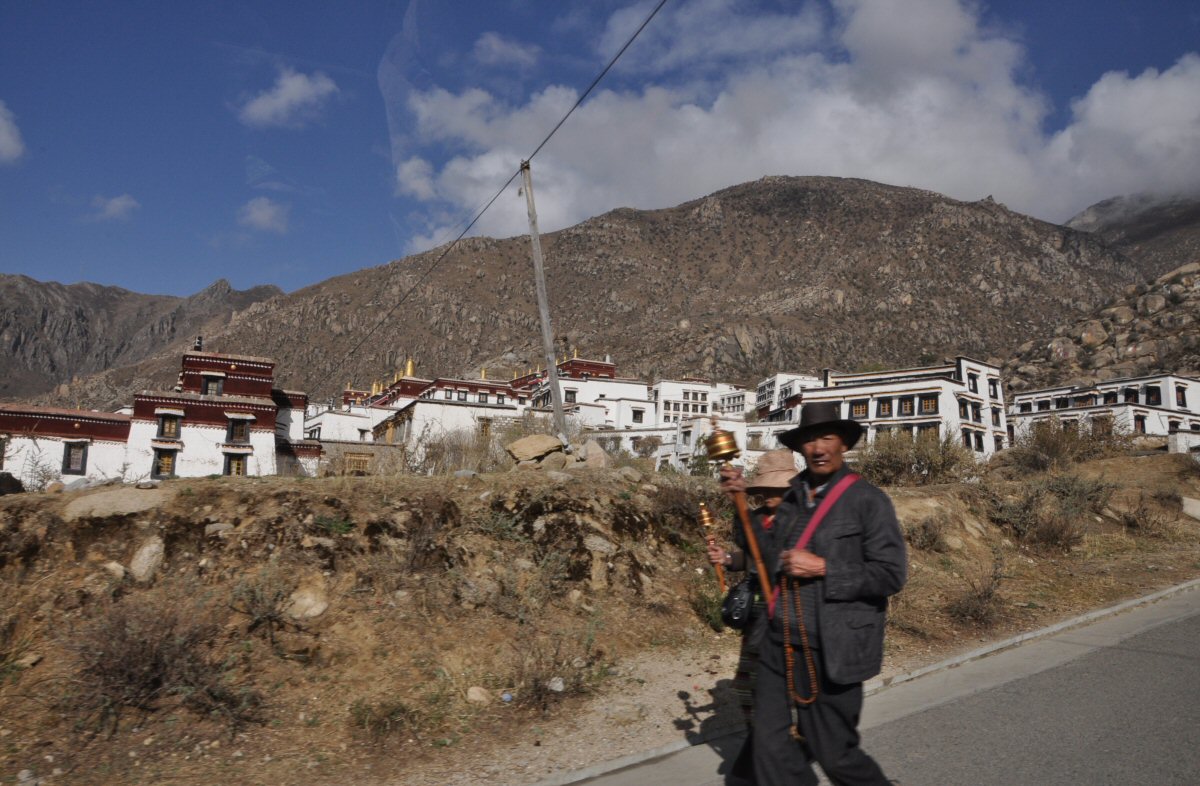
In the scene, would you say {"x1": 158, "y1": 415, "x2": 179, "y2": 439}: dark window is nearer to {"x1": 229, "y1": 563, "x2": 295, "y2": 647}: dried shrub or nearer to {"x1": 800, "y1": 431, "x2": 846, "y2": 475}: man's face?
{"x1": 229, "y1": 563, "x2": 295, "y2": 647}: dried shrub

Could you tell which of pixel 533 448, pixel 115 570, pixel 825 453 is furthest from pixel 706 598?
pixel 115 570

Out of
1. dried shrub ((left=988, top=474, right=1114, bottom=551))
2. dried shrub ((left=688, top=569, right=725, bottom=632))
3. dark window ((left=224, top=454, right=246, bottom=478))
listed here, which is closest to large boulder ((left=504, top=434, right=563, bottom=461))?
dried shrub ((left=688, top=569, right=725, bottom=632))

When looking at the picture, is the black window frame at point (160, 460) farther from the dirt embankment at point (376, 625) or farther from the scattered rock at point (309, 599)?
the scattered rock at point (309, 599)

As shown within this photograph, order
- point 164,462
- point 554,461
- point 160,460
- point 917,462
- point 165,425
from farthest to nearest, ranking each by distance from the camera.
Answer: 1. point 165,425
2. point 164,462
3. point 160,460
4. point 917,462
5. point 554,461

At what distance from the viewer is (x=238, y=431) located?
3859 centimetres

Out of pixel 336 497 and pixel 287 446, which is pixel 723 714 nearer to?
pixel 336 497

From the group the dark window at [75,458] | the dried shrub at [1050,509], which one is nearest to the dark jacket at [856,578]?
the dried shrub at [1050,509]

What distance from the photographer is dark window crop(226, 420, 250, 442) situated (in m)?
38.5

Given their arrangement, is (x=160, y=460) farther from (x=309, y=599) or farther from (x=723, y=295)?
(x=723, y=295)

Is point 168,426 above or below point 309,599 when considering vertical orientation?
above

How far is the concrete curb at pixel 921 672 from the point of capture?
17.5ft

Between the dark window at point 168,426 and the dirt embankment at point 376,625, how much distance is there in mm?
33504

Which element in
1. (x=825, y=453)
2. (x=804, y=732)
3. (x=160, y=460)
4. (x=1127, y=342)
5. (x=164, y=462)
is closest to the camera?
(x=804, y=732)

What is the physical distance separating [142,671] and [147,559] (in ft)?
6.62
